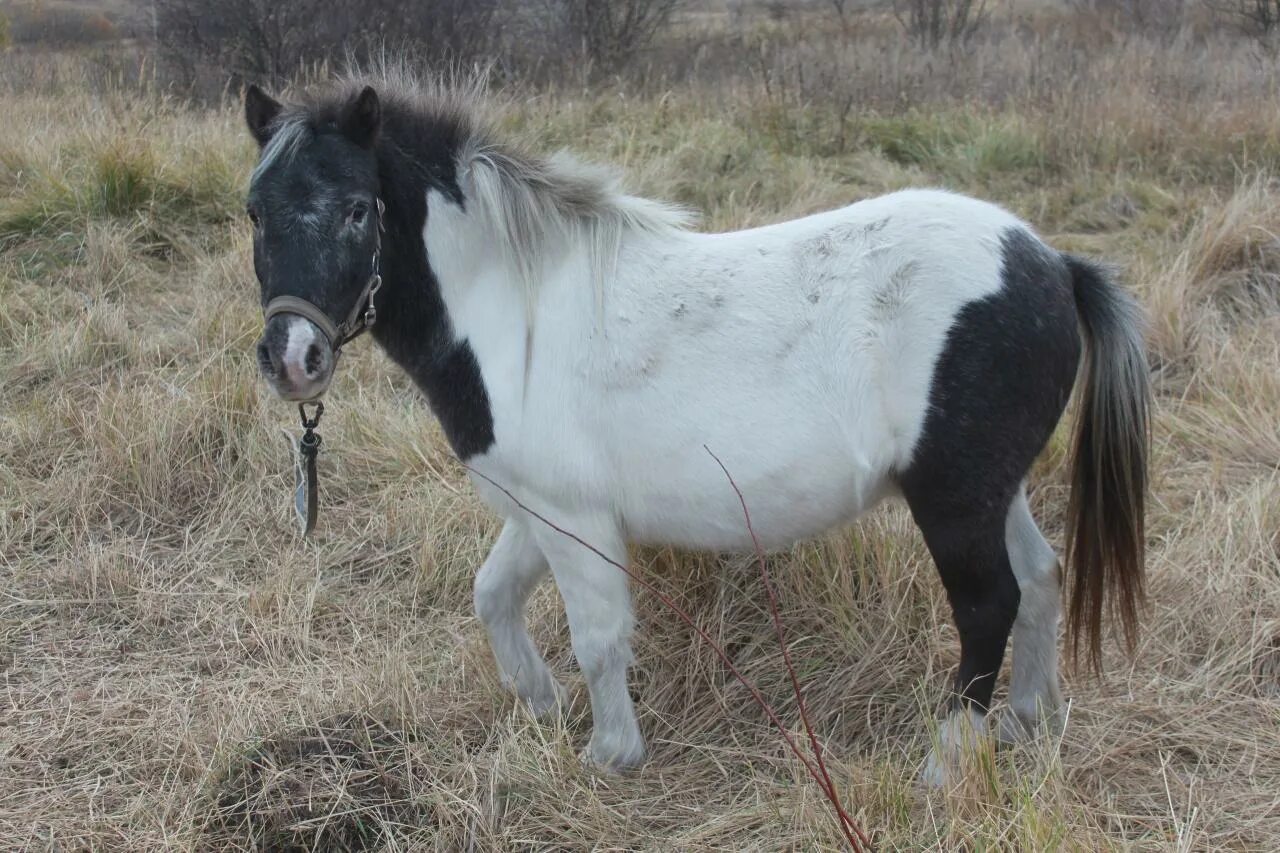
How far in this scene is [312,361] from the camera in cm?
237

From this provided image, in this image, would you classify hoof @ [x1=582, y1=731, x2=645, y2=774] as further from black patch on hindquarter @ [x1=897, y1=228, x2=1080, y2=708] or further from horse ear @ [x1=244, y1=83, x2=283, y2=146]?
horse ear @ [x1=244, y1=83, x2=283, y2=146]

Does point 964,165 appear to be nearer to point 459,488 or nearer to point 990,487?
point 459,488

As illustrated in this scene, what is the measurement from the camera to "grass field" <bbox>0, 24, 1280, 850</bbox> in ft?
8.40

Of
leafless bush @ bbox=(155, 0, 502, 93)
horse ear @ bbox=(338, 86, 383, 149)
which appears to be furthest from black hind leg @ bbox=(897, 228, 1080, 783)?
leafless bush @ bbox=(155, 0, 502, 93)

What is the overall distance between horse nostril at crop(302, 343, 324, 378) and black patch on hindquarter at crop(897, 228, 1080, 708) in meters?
1.30

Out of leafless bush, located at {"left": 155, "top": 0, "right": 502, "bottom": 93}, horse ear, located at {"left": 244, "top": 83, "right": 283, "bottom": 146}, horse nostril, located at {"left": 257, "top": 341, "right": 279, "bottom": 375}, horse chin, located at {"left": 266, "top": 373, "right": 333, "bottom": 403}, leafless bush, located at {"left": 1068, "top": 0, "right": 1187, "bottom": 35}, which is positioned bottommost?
leafless bush, located at {"left": 155, "top": 0, "right": 502, "bottom": 93}

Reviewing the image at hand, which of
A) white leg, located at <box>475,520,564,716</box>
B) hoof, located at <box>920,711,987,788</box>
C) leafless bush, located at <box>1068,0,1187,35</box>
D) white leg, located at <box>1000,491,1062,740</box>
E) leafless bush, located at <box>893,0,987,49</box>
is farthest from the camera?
leafless bush, located at <box>893,0,987,49</box>

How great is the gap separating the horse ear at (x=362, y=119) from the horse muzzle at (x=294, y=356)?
47cm

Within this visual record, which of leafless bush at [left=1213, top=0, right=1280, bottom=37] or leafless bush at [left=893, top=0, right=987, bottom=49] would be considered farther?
leafless bush at [left=893, top=0, right=987, bottom=49]

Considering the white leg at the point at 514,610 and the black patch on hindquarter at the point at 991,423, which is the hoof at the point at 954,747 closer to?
the black patch on hindquarter at the point at 991,423

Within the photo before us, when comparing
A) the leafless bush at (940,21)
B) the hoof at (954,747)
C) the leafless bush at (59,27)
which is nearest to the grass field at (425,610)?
the hoof at (954,747)

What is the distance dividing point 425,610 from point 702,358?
1575 mm

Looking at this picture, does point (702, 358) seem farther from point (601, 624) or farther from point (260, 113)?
point (260, 113)

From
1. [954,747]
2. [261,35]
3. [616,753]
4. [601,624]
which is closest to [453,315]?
[601,624]
